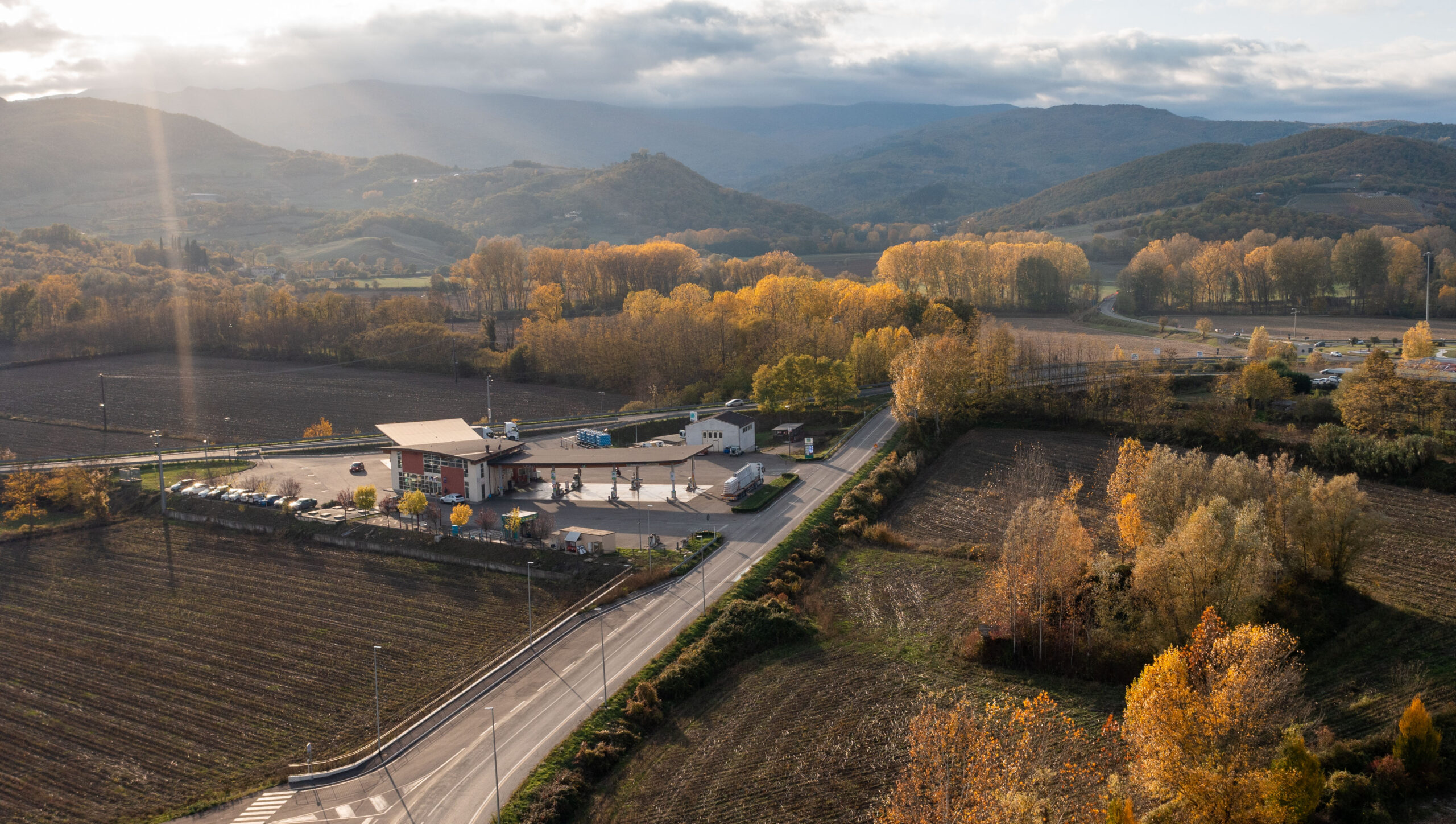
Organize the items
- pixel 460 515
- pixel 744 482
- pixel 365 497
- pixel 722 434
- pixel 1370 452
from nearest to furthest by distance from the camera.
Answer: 1. pixel 460 515
2. pixel 1370 452
3. pixel 365 497
4. pixel 744 482
5. pixel 722 434

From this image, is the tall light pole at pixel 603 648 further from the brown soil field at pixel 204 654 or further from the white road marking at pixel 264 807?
the white road marking at pixel 264 807

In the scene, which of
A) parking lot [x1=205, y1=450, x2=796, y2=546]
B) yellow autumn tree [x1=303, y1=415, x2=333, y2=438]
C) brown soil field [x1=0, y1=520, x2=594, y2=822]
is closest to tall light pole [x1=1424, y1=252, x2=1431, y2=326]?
parking lot [x1=205, y1=450, x2=796, y2=546]

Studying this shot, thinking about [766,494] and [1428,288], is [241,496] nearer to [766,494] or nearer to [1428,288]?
[766,494]

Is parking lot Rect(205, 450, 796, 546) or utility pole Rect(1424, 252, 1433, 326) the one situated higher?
utility pole Rect(1424, 252, 1433, 326)

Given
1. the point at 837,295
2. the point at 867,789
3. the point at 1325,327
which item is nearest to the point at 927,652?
the point at 867,789

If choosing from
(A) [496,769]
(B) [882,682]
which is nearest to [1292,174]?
(B) [882,682]

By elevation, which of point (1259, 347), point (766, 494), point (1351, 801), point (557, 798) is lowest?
point (557, 798)

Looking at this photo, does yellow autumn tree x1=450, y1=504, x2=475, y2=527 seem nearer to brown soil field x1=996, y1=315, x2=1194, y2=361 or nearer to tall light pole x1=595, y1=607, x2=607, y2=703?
tall light pole x1=595, y1=607, x2=607, y2=703
